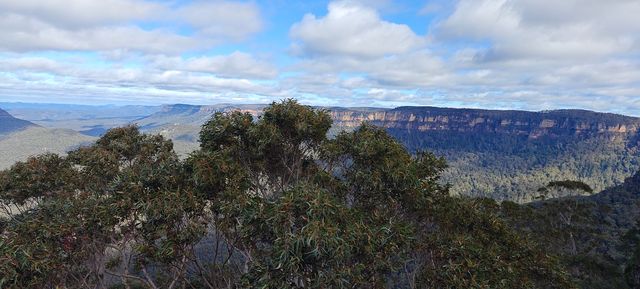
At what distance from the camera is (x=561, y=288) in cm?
1962

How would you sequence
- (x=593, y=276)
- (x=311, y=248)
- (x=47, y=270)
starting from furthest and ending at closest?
(x=593, y=276) → (x=47, y=270) → (x=311, y=248)

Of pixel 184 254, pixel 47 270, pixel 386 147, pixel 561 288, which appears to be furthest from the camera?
pixel 561 288

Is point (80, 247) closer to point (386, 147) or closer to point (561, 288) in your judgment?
point (386, 147)

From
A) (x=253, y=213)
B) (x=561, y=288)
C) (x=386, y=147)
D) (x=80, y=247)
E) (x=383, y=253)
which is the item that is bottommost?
(x=561, y=288)

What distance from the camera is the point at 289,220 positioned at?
12828 mm

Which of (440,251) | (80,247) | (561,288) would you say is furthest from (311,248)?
(561,288)

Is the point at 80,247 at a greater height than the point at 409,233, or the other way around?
the point at 409,233

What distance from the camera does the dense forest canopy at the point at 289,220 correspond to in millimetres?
12805

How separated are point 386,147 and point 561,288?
1184cm

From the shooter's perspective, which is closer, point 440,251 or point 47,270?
point 47,270

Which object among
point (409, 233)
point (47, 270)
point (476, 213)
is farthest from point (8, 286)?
point (476, 213)

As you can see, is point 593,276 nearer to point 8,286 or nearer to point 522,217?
point 522,217

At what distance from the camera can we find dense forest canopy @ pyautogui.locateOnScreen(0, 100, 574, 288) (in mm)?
12805

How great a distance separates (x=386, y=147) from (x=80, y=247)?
13942 millimetres
